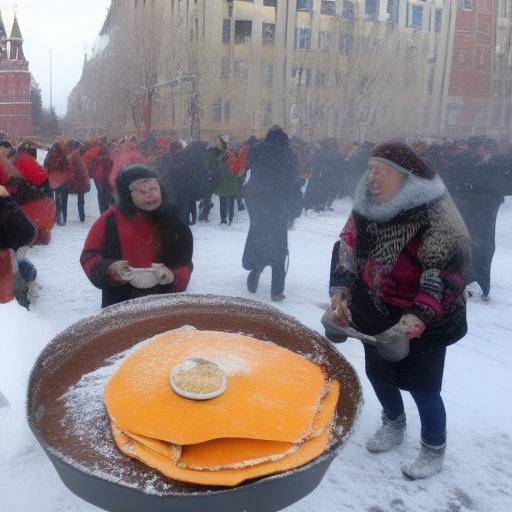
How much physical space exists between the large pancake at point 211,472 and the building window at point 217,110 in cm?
3817

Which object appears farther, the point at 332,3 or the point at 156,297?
the point at 332,3

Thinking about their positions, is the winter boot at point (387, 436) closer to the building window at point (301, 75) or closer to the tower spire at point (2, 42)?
the building window at point (301, 75)

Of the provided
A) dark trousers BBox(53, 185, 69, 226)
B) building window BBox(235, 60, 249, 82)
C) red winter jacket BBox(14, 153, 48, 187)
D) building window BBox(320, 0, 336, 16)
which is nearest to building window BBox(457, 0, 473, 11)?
building window BBox(320, 0, 336, 16)

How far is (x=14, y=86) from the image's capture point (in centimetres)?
4988

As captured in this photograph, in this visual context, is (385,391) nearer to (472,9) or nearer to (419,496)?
(419,496)

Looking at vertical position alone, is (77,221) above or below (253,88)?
below

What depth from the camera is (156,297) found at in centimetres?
212

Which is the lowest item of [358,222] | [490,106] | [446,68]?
[358,222]

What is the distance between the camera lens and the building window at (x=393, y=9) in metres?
43.0

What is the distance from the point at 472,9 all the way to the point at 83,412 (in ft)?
163

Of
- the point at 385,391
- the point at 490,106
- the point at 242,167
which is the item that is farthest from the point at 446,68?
the point at 385,391

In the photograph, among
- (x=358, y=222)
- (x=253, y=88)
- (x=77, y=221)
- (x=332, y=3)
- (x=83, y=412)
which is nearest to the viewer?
(x=83, y=412)

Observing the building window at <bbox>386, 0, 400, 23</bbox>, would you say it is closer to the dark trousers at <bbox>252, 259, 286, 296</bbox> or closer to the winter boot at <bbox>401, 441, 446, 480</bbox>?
the dark trousers at <bbox>252, 259, 286, 296</bbox>

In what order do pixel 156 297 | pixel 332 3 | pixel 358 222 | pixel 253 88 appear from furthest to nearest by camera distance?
pixel 332 3 → pixel 253 88 → pixel 358 222 → pixel 156 297
